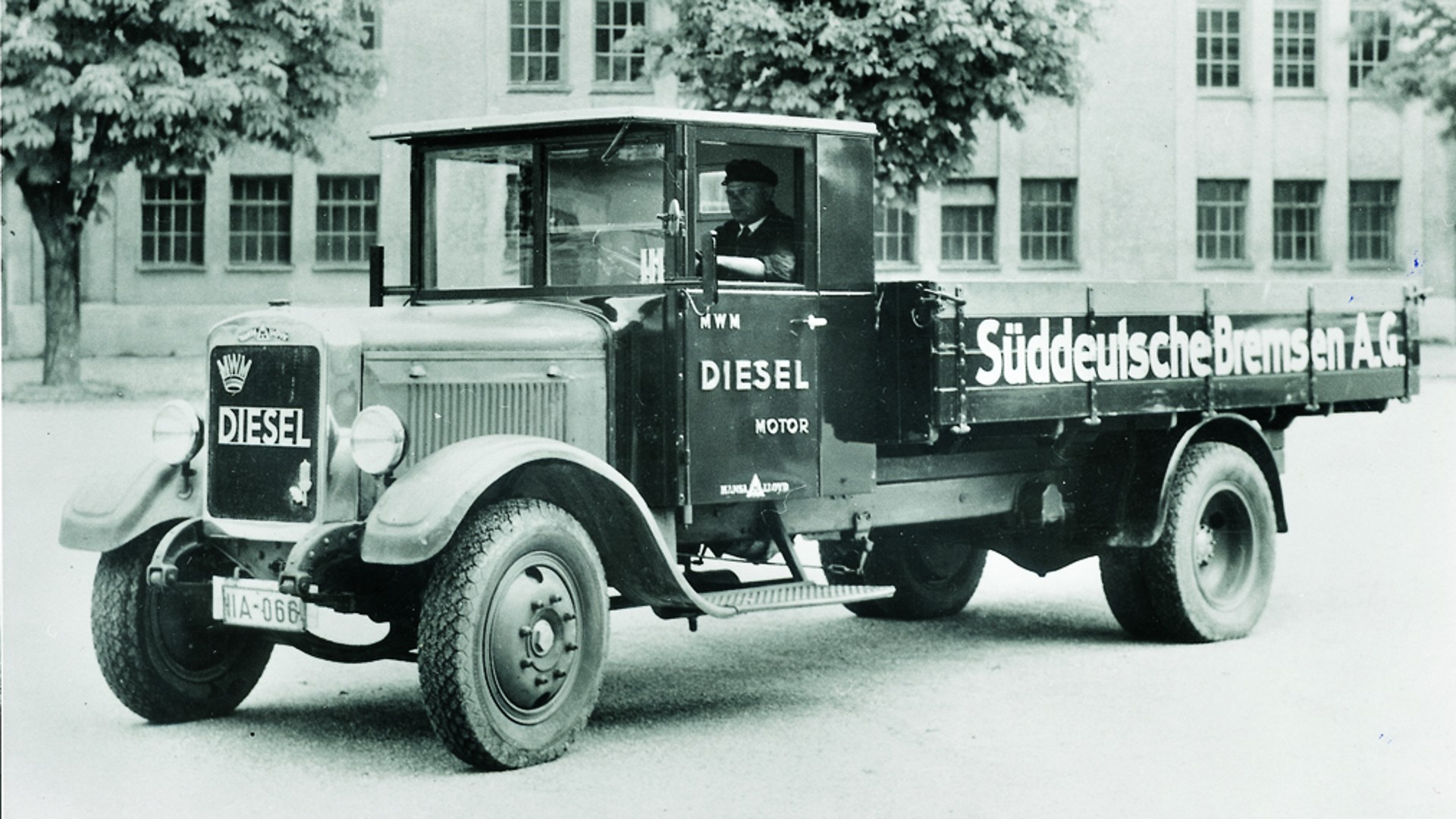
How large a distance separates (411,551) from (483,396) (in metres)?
0.91

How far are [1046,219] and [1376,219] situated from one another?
5.86 meters

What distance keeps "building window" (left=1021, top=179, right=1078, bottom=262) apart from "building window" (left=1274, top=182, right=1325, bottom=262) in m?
3.69

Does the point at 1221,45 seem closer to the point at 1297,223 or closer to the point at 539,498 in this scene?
the point at 1297,223

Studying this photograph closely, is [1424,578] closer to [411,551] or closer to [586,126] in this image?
[586,126]

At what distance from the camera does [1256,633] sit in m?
8.93

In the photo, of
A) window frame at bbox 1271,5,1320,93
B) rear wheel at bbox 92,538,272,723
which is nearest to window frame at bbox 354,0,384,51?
window frame at bbox 1271,5,1320,93

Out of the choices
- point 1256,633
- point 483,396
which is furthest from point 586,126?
point 1256,633

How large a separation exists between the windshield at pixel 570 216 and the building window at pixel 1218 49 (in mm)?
27527

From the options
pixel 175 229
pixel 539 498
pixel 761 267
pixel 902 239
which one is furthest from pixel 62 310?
pixel 539 498

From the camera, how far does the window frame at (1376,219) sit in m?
32.9

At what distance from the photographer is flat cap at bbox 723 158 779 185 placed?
287 inches

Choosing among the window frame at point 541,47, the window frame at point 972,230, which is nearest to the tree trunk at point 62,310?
the window frame at point 541,47

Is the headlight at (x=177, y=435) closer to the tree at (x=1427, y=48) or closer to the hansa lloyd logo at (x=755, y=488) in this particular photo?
the hansa lloyd logo at (x=755, y=488)

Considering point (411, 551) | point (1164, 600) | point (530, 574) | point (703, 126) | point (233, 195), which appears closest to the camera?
point (411, 551)
